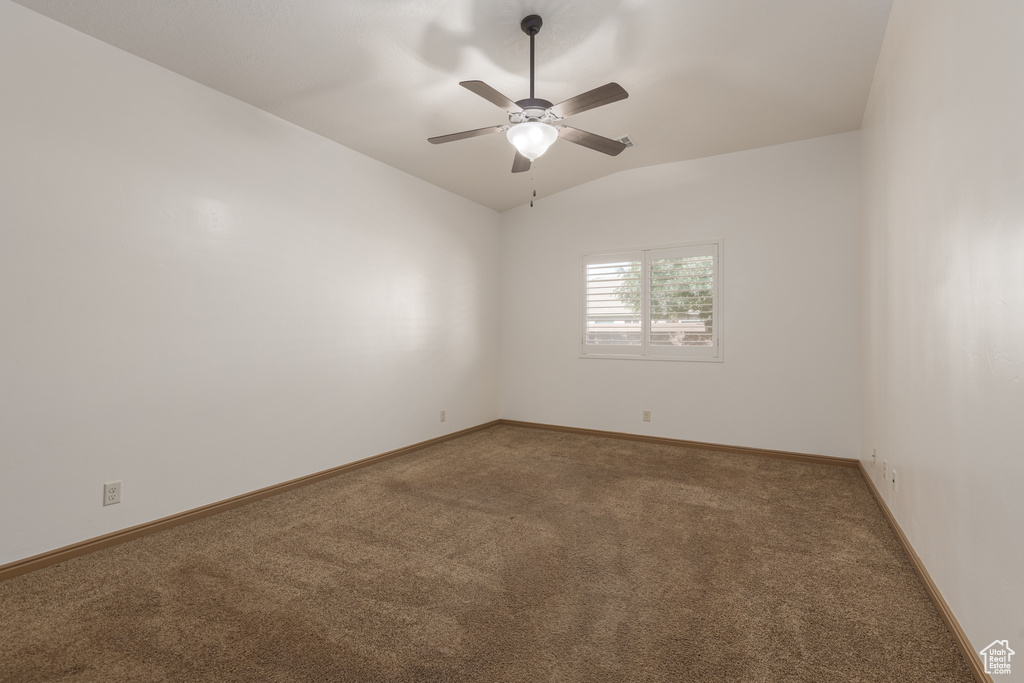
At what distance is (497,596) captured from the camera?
2.11 metres

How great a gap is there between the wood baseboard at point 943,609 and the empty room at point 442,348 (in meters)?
0.02

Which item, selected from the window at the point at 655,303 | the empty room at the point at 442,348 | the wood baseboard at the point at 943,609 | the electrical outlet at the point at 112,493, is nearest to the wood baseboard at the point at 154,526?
the empty room at the point at 442,348

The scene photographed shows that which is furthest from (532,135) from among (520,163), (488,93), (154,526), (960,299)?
(154,526)

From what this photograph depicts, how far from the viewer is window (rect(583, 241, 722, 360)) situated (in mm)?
4805

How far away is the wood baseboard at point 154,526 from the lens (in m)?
2.33

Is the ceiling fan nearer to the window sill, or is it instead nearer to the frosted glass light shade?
the frosted glass light shade

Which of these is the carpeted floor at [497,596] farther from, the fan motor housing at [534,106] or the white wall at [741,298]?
the fan motor housing at [534,106]

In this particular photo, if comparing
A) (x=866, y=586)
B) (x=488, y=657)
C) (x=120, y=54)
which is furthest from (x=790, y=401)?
(x=120, y=54)

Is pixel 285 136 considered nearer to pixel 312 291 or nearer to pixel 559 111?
pixel 312 291

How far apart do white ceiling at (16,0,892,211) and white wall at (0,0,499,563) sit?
291mm

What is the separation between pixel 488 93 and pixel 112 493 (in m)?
2.96

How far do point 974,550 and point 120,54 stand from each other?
453cm

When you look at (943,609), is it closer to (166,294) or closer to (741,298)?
(741,298)

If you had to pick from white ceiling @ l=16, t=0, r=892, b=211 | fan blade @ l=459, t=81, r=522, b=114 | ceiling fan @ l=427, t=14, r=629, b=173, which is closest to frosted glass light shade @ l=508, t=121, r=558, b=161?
ceiling fan @ l=427, t=14, r=629, b=173
